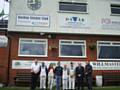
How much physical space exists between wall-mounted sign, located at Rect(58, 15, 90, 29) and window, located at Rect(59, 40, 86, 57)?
112 centimetres

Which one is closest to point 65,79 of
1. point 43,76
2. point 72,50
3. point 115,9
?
point 43,76

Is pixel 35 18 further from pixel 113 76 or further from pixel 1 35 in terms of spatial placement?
pixel 113 76

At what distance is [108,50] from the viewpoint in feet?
74.2

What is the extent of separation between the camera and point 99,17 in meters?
22.6

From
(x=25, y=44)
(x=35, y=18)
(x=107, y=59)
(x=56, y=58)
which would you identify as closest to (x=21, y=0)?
(x=35, y=18)

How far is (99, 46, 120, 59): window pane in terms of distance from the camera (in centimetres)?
2238

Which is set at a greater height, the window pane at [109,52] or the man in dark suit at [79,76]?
the window pane at [109,52]

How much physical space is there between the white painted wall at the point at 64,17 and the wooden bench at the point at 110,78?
3.09m

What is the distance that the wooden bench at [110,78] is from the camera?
70.0ft

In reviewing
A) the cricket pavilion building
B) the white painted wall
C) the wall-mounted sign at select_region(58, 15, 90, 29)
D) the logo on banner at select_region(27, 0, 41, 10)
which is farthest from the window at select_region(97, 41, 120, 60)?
the logo on banner at select_region(27, 0, 41, 10)

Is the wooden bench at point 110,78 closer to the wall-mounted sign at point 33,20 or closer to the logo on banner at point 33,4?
the wall-mounted sign at point 33,20

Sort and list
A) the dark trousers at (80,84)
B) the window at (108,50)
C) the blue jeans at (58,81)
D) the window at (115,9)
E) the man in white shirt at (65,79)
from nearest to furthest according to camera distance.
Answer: the blue jeans at (58,81), the man in white shirt at (65,79), the dark trousers at (80,84), the window at (108,50), the window at (115,9)

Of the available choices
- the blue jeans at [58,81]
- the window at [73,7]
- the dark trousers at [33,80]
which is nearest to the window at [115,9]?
the window at [73,7]

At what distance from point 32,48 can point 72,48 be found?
2989 mm
